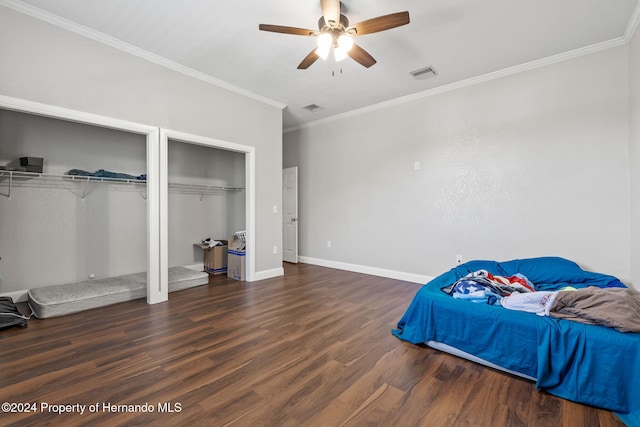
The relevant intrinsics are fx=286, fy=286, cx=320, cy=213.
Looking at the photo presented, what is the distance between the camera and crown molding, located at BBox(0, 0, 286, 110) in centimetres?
280

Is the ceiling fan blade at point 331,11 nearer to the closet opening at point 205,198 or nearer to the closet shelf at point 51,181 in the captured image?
the closet opening at point 205,198

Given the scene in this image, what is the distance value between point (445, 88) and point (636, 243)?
3.01 meters

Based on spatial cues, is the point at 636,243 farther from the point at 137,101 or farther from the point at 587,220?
the point at 137,101

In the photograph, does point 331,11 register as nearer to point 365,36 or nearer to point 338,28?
point 338,28

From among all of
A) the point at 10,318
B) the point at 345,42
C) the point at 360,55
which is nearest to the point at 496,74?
the point at 360,55

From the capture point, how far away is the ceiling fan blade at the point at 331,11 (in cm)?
245

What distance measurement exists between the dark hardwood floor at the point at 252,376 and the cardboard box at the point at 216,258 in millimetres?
1920

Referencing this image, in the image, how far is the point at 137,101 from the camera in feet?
11.6

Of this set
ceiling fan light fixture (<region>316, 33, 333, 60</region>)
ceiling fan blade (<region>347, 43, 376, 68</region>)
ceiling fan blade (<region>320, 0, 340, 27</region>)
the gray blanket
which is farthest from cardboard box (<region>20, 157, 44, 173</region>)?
the gray blanket

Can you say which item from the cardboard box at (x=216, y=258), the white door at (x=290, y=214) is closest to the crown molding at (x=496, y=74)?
the white door at (x=290, y=214)

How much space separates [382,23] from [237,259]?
4.00m

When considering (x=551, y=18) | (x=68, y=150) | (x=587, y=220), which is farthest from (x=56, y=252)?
(x=587, y=220)

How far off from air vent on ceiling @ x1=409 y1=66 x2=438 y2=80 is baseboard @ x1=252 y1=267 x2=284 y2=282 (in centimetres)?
384

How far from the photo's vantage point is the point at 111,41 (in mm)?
3305
